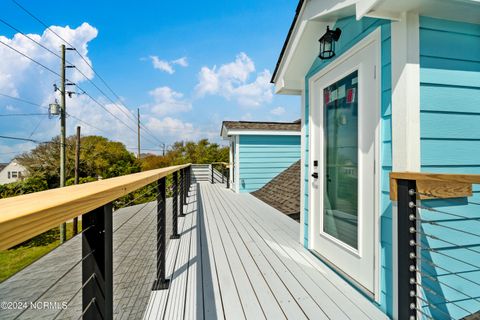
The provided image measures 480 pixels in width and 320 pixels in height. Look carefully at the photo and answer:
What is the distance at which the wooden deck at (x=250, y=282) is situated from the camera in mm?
1743

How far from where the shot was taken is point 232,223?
4.18 m

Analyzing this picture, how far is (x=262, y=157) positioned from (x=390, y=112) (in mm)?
6487

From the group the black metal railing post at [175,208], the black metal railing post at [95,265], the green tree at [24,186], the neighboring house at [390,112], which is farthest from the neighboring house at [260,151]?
the green tree at [24,186]

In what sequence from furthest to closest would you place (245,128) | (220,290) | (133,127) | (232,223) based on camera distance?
(133,127) → (245,128) → (232,223) → (220,290)

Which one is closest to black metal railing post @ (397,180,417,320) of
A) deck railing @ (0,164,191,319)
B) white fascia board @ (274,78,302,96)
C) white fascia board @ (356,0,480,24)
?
white fascia board @ (356,0,480,24)

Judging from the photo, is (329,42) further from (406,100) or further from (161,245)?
(161,245)

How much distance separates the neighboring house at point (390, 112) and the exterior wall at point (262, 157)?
18.5 ft

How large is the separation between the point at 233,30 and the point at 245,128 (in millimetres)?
5491

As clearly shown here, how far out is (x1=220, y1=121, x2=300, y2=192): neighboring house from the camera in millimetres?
7953

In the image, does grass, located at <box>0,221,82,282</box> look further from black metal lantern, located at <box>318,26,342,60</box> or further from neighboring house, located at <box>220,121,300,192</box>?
black metal lantern, located at <box>318,26,342,60</box>

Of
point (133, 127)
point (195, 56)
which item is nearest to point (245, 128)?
point (195, 56)

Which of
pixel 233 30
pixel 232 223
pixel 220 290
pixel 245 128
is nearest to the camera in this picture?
pixel 220 290

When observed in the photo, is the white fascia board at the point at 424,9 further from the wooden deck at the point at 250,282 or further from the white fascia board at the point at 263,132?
the white fascia board at the point at 263,132

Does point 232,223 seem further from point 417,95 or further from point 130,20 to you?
point 130,20
